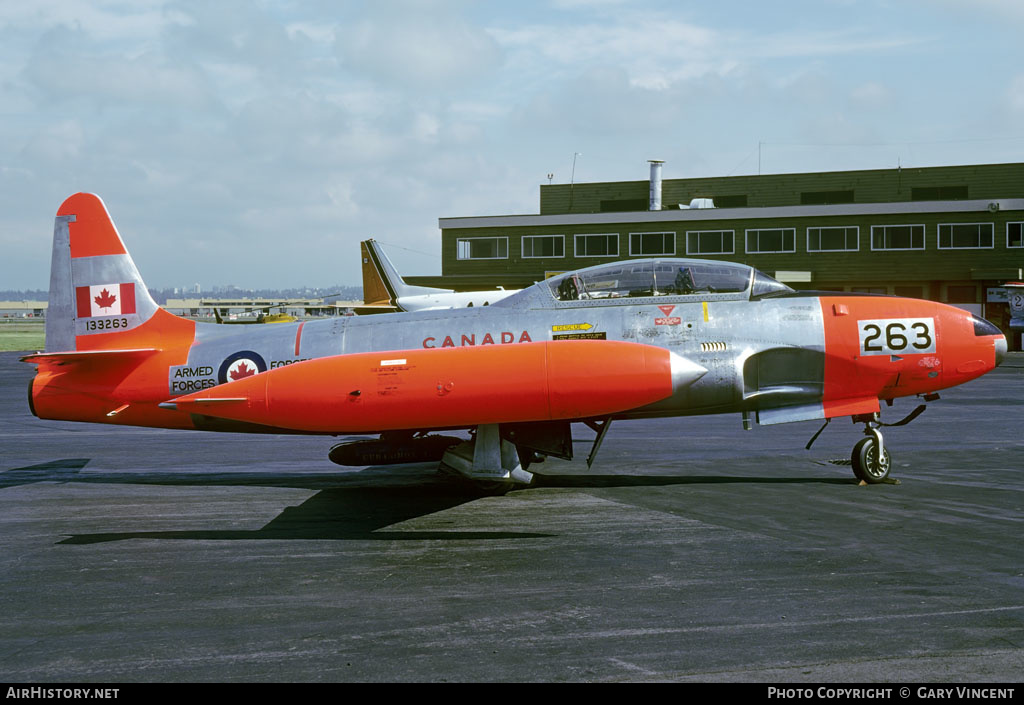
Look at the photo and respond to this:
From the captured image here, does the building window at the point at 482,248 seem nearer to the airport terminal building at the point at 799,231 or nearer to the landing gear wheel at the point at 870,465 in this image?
the airport terminal building at the point at 799,231

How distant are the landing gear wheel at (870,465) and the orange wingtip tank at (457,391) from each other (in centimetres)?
356

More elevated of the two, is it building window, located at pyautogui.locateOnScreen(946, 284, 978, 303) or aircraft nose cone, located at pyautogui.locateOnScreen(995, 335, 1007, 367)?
building window, located at pyautogui.locateOnScreen(946, 284, 978, 303)

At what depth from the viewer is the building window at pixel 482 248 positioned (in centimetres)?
6712

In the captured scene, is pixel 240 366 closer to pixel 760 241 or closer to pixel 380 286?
pixel 380 286

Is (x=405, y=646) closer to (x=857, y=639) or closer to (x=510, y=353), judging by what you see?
(x=857, y=639)

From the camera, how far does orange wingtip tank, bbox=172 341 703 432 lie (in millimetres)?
9688

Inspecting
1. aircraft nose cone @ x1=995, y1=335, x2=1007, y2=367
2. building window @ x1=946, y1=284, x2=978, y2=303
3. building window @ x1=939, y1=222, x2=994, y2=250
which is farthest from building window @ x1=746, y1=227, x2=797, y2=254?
aircraft nose cone @ x1=995, y1=335, x2=1007, y2=367

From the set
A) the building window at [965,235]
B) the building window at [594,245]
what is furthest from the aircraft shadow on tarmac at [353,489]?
the building window at [594,245]

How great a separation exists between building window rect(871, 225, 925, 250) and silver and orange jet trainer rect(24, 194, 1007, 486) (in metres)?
48.6

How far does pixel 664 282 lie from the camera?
38.5 ft

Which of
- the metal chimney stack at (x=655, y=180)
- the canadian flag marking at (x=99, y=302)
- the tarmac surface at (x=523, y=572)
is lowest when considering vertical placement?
the tarmac surface at (x=523, y=572)

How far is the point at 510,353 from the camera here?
998 centimetres

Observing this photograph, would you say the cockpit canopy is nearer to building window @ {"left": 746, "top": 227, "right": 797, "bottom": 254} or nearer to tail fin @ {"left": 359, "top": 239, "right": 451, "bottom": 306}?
tail fin @ {"left": 359, "top": 239, "right": 451, "bottom": 306}
